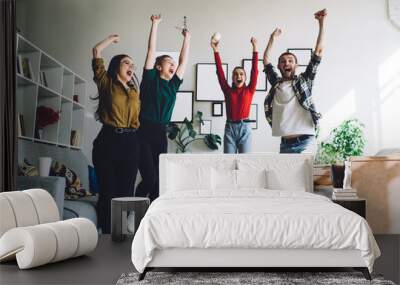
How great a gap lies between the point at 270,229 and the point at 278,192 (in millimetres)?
1419

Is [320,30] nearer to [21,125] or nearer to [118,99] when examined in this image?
[118,99]

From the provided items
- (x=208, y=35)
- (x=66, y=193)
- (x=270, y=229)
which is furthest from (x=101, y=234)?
(x=270, y=229)

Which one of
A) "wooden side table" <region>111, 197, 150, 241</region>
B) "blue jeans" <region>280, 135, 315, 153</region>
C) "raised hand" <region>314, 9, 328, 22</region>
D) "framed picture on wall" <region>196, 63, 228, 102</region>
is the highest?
"raised hand" <region>314, 9, 328, 22</region>

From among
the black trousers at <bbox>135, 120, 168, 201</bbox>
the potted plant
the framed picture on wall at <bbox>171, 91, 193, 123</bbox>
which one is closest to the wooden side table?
the black trousers at <bbox>135, 120, 168, 201</bbox>

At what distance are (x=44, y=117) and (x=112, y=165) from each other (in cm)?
98

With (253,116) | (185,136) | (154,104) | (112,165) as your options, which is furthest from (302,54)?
(112,165)

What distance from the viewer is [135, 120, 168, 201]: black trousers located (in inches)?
277

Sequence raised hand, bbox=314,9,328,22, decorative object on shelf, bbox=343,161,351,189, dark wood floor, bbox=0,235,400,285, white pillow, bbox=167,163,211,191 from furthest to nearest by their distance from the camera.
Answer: raised hand, bbox=314,9,328,22 < decorative object on shelf, bbox=343,161,351,189 < white pillow, bbox=167,163,211,191 < dark wood floor, bbox=0,235,400,285

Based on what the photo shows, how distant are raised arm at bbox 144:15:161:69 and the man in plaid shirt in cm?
132

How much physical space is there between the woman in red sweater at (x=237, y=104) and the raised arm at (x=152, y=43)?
685 millimetres

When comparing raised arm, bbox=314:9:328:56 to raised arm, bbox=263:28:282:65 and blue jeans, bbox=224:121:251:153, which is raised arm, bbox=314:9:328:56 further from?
blue jeans, bbox=224:121:251:153

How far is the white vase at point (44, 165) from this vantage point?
276 inches

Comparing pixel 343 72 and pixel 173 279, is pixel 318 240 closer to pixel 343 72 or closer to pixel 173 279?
pixel 173 279

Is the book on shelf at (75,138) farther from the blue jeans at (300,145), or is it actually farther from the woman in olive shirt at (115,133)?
the blue jeans at (300,145)
